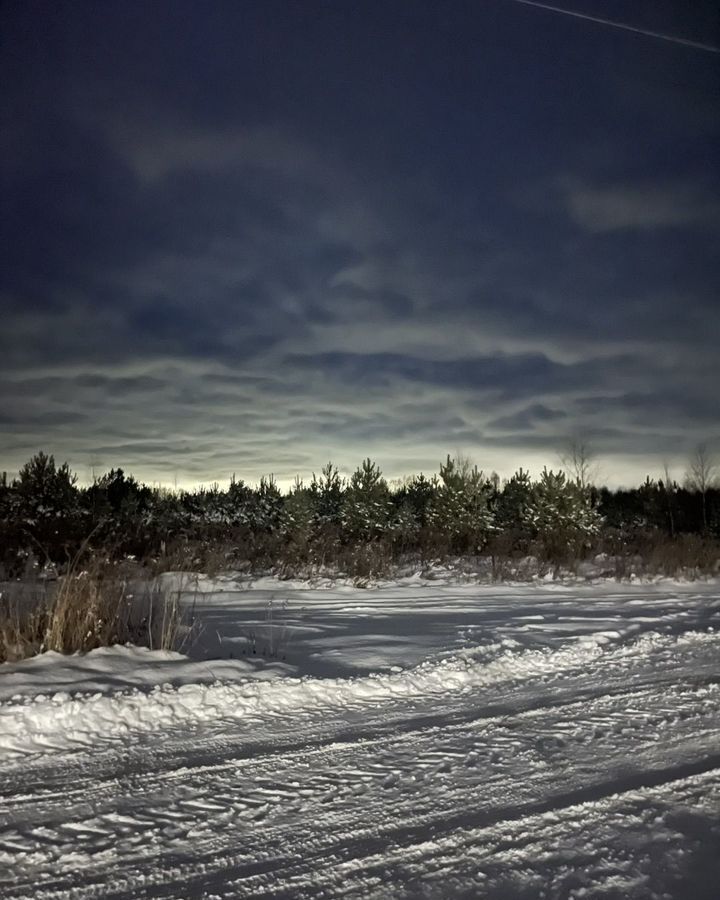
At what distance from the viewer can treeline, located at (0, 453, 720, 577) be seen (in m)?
18.8

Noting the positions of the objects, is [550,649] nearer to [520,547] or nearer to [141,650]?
[141,650]

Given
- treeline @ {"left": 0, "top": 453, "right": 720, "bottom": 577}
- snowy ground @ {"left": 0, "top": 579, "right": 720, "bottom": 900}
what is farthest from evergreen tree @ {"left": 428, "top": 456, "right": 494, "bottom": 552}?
snowy ground @ {"left": 0, "top": 579, "right": 720, "bottom": 900}

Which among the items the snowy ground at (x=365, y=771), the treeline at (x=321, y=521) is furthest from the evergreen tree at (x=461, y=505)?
the snowy ground at (x=365, y=771)

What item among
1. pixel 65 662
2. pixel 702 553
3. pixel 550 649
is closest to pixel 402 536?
pixel 702 553

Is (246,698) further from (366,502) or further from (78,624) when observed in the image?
(366,502)

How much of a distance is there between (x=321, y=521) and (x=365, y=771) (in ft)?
94.6

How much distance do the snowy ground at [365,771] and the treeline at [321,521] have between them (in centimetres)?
523

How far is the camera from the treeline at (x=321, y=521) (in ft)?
61.7

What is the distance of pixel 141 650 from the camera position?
7086 mm

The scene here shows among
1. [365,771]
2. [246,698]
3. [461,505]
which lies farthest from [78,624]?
[461,505]

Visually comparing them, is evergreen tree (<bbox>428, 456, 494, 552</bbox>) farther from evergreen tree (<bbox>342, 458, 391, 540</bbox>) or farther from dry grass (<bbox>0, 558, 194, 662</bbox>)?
dry grass (<bbox>0, 558, 194, 662</bbox>)

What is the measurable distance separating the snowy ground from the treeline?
5.23 m

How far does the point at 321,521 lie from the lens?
33000 millimetres

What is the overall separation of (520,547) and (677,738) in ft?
61.2
